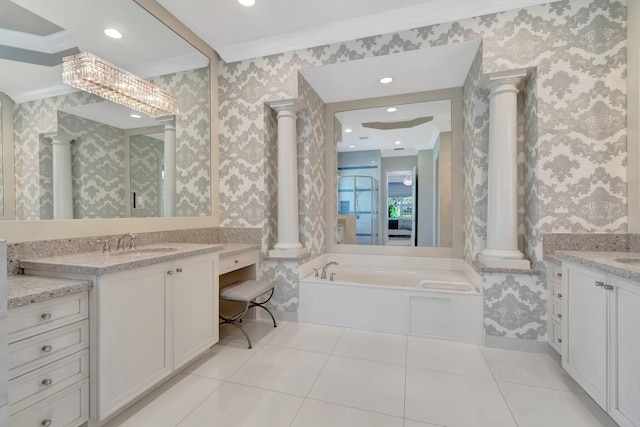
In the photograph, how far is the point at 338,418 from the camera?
1494 millimetres

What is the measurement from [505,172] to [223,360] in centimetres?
265

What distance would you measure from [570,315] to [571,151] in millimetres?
1196

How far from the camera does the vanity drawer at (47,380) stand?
109 centimetres

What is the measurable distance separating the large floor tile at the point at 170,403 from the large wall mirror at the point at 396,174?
7.03 ft

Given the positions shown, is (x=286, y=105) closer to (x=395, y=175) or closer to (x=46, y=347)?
(x=395, y=175)

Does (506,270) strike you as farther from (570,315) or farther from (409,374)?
(409,374)

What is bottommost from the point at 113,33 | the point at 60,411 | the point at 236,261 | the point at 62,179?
the point at 60,411

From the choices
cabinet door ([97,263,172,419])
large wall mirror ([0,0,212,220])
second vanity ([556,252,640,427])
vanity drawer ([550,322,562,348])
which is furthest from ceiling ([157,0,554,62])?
vanity drawer ([550,322,562,348])

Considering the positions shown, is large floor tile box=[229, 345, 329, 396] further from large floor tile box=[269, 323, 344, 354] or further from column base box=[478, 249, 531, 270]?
column base box=[478, 249, 531, 270]

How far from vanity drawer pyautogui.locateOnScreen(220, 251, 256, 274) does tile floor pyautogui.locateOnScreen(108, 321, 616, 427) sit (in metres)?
0.64

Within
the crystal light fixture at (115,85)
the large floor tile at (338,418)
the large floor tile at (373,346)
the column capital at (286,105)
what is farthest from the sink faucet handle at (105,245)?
the column capital at (286,105)

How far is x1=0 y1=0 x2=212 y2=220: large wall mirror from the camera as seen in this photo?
5.00ft

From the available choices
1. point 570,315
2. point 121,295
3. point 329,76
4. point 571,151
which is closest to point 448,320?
point 570,315

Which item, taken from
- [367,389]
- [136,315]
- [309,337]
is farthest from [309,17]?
[367,389]
